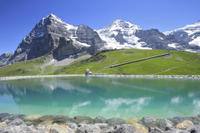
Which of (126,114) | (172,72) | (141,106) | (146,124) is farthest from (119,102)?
(172,72)

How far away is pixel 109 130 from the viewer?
15086 mm

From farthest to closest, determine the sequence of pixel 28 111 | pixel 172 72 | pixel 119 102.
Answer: pixel 172 72, pixel 119 102, pixel 28 111

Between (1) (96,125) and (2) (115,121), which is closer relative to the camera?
(1) (96,125)

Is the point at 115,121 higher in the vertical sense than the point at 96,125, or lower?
lower

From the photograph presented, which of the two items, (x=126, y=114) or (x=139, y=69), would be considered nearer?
(x=126, y=114)

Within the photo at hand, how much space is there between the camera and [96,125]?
16.5 meters

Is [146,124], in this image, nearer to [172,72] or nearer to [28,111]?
[28,111]

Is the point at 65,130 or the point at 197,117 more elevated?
the point at 65,130

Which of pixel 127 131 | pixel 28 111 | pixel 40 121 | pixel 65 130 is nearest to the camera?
pixel 127 131

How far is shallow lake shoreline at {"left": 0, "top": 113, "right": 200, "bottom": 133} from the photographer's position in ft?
46.9

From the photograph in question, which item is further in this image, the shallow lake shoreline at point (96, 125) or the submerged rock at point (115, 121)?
the submerged rock at point (115, 121)

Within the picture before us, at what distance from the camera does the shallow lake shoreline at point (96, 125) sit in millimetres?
14288

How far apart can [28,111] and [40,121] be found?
602 cm

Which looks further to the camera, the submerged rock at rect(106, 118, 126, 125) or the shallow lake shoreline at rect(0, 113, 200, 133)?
the submerged rock at rect(106, 118, 126, 125)
